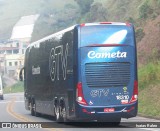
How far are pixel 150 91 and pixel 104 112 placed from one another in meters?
11.2

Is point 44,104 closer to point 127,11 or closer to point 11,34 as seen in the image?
point 127,11

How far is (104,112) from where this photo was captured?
1942 cm

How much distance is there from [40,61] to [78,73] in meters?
6.70

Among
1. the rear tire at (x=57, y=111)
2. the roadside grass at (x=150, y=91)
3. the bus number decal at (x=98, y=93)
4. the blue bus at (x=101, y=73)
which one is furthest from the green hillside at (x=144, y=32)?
the bus number decal at (x=98, y=93)

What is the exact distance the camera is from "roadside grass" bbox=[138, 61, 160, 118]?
1038 inches

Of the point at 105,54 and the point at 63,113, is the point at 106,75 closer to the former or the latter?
the point at 105,54

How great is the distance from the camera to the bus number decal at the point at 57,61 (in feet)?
68.6

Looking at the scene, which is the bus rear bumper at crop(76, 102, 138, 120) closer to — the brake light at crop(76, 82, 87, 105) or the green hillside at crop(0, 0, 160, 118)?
the brake light at crop(76, 82, 87, 105)

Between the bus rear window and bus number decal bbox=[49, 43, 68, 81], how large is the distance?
1.36 m

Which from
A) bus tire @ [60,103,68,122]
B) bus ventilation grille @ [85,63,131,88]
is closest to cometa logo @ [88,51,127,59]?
bus ventilation grille @ [85,63,131,88]

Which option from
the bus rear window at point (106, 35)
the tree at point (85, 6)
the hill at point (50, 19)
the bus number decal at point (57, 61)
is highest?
the hill at point (50, 19)

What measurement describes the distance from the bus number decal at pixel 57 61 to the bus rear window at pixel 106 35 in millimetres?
1360

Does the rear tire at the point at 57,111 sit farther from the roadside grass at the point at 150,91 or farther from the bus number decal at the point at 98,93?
the roadside grass at the point at 150,91

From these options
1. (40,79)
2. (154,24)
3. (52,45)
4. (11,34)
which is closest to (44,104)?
(40,79)
